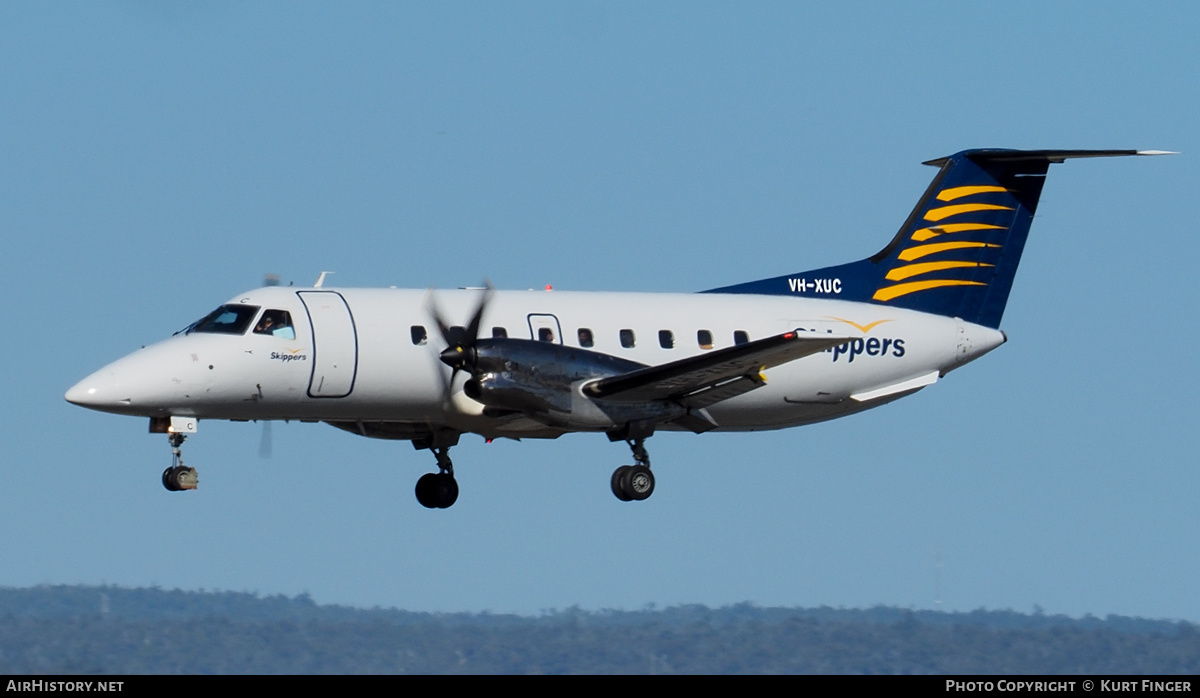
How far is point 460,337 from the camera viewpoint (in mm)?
22188

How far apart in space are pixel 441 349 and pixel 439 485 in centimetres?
307

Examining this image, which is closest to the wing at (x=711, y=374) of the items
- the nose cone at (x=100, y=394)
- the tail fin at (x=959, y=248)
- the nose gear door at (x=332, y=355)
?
the nose gear door at (x=332, y=355)

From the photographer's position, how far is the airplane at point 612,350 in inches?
856

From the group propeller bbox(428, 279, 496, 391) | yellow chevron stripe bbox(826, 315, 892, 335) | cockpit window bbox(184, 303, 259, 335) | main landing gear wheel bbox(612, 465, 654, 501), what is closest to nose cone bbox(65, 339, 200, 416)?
cockpit window bbox(184, 303, 259, 335)

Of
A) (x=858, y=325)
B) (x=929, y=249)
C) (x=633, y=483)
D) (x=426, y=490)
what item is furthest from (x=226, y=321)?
→ (x=929, y=249)

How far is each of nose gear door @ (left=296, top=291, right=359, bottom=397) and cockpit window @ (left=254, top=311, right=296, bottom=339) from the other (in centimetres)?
27

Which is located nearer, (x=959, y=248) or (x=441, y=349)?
(x=441, y=349)

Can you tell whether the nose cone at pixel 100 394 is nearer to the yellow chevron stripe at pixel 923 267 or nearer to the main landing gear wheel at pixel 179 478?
the main landing gear wheel at pixel 179 478

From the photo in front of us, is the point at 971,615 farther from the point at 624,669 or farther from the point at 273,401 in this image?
the point at 273,401

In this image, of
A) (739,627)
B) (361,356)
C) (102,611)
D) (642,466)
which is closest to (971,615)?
(739,627)

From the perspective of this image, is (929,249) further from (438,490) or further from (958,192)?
(438,490)

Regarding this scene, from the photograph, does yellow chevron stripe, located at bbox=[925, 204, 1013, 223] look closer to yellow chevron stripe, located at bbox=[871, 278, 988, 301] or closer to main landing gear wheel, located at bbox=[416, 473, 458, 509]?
yellow chevron stripe, located at bbox=[871, 278, 988, 301]

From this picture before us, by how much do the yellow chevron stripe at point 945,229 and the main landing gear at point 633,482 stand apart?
5959 mm
